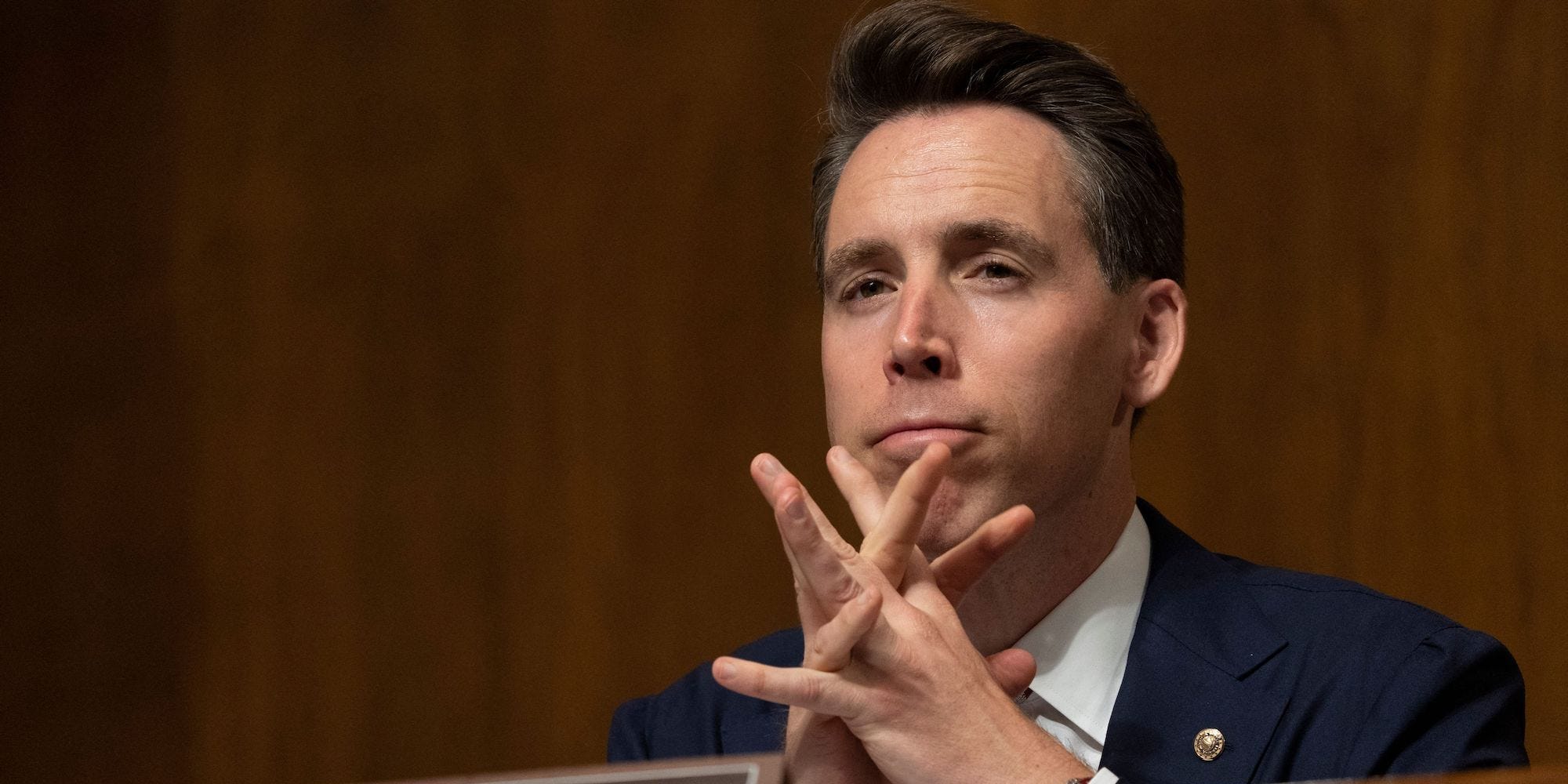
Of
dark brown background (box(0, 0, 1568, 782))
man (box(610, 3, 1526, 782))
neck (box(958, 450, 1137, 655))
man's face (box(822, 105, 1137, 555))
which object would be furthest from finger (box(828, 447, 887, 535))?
dark brown background (box(0, 0, 1568, 782))

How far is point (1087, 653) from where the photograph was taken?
5.48 feet

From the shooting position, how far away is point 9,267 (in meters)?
2.95

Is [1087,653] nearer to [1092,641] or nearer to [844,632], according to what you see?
[1092,641]

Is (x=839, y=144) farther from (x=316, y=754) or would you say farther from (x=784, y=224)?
(x=316, y=754)

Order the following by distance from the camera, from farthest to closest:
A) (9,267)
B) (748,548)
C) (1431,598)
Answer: (9,267) < (748,548) < (1431,598)

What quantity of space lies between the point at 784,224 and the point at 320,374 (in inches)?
32.5

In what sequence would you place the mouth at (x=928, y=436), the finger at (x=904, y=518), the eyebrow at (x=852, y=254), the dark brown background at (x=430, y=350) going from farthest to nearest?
the dark brown background at (x=430, y=350) < the eyebrow at (x=852, y=254) < the mouth at (x=928, y=436) < the finger at (x=904, y=518)

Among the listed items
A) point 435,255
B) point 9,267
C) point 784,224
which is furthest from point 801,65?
point 9,267

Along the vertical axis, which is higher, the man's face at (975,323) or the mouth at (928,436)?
the man's face at (975,323)

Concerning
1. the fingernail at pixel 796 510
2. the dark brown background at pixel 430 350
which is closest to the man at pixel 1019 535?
the fingernail at pixel 796 510

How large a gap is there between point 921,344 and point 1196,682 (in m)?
0.41

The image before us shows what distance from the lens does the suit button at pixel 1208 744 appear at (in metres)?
1.52

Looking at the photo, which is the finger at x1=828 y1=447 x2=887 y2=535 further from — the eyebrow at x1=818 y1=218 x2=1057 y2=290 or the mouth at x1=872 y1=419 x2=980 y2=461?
the eyebrow at x1=818 y1=218 x2=1057 y2=290

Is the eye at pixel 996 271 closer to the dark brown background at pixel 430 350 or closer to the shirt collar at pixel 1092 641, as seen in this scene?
the shirt collar at pixel 1092 641
